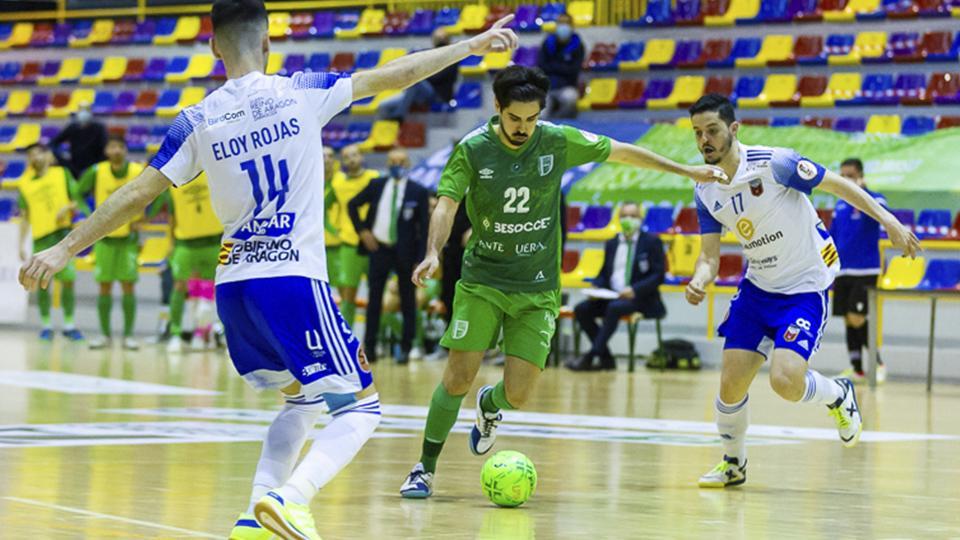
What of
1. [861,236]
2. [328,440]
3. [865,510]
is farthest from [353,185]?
[328,440]

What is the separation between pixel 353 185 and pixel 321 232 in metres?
13.9

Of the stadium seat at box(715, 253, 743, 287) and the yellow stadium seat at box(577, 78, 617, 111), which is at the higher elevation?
the yellow stadium seat at box(577, 78, 617, 111)

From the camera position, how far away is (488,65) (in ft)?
77.8

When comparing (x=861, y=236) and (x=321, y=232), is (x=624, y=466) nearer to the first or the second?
(x=321, y=232)

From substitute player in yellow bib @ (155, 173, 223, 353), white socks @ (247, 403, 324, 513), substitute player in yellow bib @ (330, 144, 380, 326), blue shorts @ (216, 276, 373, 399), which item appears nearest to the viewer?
blue shorts @ (216, 276, 373, 399)

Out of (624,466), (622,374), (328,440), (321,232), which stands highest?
(321,232)

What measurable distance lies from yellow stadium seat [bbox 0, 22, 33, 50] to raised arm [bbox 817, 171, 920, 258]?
25211mm

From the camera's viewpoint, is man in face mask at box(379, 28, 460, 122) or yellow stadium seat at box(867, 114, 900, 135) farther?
man in face mask at box(379, 28, 460, 122)

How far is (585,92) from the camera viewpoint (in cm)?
2269

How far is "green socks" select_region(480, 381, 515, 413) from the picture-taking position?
25.2 feet

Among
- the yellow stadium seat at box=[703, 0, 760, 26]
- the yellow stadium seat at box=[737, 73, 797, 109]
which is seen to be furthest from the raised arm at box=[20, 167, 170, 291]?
the yellow stadium seat at box=[703, 0, 760, 26]

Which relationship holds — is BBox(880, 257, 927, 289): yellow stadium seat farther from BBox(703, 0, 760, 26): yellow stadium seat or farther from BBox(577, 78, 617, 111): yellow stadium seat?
BBox(577, 78, 617, 111): yellow stadium seat

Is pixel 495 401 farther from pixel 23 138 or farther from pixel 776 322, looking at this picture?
pixel 23 138

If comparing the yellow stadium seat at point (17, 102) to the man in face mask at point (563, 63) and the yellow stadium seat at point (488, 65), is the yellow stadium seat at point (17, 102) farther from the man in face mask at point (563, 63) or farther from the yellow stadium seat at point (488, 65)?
the man in face mask at point (563, 63)
